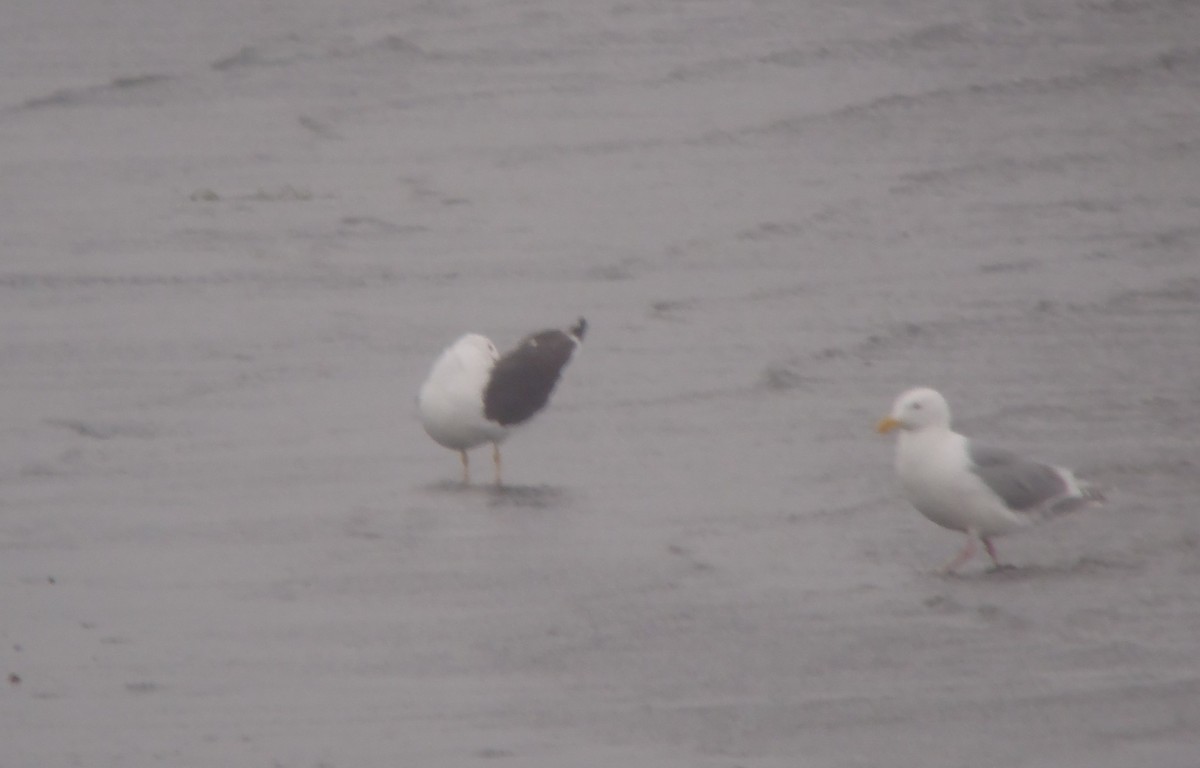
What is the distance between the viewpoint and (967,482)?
9.42 m

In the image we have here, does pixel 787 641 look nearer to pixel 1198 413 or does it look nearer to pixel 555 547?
pixel 555 547

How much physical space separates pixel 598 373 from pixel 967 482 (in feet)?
12.4

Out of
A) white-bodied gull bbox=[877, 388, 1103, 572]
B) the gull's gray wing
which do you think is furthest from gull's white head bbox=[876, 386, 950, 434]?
the gull's gray wing

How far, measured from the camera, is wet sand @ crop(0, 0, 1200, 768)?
25.9 ft

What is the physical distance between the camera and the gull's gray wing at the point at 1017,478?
945 centimetres

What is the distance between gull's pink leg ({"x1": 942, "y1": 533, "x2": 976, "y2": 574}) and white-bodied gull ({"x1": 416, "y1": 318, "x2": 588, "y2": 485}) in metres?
2.38

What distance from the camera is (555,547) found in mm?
9750

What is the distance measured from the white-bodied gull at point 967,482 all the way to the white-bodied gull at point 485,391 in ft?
6.68

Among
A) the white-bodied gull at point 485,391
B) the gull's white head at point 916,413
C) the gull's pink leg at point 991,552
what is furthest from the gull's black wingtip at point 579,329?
the gull's pink leg at point 991,552

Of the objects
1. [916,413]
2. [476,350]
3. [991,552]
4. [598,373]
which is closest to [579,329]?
[598,373]

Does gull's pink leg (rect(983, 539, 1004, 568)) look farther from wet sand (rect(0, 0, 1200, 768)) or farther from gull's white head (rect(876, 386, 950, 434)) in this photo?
gull's white head (rect(876, 386, 950, 434))

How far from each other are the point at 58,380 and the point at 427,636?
4790mm

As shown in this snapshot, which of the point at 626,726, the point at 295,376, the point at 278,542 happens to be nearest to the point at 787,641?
the point at 626,726

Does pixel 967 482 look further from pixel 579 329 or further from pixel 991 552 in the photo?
pixel 579 329
